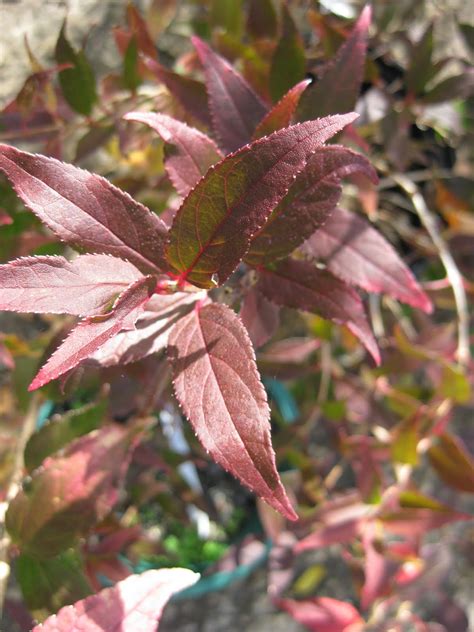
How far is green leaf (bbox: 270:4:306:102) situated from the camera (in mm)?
547

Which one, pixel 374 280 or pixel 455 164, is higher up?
pixel 374 280

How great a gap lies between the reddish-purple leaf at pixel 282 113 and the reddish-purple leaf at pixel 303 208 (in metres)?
0.03

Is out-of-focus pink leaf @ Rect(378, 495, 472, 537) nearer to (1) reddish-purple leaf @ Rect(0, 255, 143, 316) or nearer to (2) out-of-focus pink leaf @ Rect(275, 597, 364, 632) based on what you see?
(2) out-of-focus pink leaf @ Rect(275, 597, 364, 632)

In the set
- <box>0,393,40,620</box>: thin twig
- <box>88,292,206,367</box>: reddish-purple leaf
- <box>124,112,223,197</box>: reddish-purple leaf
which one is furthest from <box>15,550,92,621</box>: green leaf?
<box>124,112,223,197</box>: reddish-purple leaf

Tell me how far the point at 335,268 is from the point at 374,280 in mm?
33

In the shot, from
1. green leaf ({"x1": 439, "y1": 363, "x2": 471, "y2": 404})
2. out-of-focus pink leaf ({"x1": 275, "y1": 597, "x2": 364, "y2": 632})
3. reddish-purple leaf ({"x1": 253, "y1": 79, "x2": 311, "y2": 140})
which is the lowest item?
out-of-focus pink leaf ({"x1": 275, "y1": 597, "x2": 364, "y2": 632})

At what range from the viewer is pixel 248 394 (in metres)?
0.34

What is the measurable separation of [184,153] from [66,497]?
0.91 feet

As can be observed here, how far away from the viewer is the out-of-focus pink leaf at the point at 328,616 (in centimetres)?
74

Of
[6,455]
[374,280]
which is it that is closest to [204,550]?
[6,455]

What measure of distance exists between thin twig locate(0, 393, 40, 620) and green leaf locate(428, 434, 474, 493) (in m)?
0.42

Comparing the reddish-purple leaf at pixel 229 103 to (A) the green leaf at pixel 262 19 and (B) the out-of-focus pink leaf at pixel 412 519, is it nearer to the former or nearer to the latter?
(A) the green leaf at pixel 262 19

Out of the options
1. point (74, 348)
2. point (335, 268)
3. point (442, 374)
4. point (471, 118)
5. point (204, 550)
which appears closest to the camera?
point (74, 348)

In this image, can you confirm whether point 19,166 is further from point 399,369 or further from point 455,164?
point 455,164
